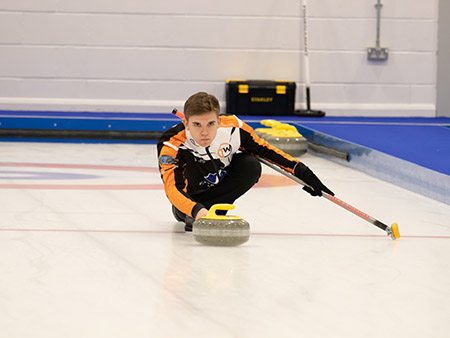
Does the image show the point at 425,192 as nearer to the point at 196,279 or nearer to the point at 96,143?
the point at 196,279

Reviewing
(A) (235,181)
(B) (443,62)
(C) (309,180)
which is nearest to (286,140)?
(A) (235,181)

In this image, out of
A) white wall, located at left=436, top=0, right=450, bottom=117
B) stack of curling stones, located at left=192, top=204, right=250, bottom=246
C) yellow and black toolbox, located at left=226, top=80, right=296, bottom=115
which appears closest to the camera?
stack of curling stones, located at left=192, top=204, right=250, bottom=246

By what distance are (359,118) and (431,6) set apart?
3.83 feet

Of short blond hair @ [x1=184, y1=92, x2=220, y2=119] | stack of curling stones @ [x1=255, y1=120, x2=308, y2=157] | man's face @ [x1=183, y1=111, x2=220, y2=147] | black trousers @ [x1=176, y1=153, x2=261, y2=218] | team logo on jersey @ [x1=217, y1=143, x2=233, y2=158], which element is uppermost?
short blond hair @ [x1=184, y1=92, x2=220, y2=119]

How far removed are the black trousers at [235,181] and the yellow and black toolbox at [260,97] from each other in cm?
354

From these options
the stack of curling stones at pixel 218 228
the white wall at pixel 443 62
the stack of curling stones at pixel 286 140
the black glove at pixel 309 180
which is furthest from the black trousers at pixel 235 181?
the white wall at pixel 443 62

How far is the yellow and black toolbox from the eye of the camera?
20.4 feet

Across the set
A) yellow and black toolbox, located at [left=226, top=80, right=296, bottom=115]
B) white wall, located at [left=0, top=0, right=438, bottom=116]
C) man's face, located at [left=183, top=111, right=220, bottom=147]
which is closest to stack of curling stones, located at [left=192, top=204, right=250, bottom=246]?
man's face, located at [left=183, top=111, right=220, bottom=147]

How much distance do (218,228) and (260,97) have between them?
4004mm

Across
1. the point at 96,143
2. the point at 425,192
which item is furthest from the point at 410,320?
the point at 96,143

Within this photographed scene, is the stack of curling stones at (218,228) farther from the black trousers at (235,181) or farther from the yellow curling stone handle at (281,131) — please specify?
the yellow curling stone handle at (281,131)

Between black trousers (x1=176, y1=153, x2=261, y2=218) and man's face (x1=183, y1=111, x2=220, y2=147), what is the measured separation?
28 cm

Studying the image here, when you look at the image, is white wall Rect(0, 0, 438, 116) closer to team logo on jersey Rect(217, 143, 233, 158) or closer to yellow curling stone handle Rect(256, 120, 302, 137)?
yellow curling stone handle Rect(256, 120, 302, 137)

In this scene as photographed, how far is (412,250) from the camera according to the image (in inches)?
94.0
